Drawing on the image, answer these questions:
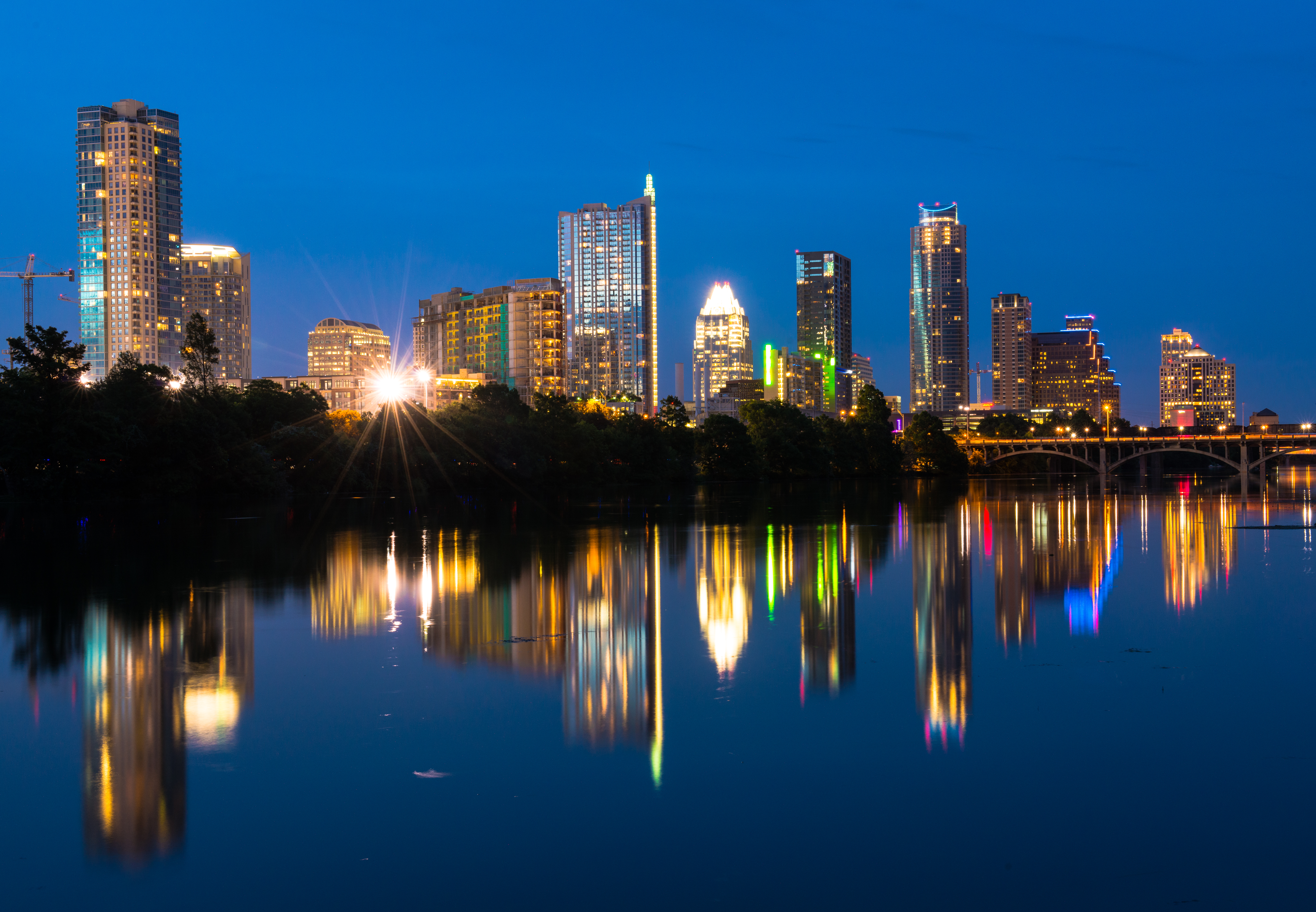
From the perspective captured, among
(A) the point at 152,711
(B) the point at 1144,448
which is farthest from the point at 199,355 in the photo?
(B) the point at 1144,448

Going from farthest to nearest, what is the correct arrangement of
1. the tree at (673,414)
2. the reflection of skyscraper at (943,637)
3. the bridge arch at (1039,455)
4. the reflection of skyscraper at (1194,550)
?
the bridge arch at (1039,455) → the tree at (673,414) → the reflection of skyscraper at (1194,550) → the reflection of skyscraper at (943,637)

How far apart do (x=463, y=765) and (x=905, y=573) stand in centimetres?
1882

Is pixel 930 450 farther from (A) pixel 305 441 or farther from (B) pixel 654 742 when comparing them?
(B) pixel 654 742

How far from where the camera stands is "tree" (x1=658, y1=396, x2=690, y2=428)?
13962 centimetres

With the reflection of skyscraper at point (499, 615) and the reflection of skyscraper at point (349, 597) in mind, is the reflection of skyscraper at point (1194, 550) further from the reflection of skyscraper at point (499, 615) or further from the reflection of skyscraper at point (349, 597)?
the reflection of skyscraper at point (349, 597)

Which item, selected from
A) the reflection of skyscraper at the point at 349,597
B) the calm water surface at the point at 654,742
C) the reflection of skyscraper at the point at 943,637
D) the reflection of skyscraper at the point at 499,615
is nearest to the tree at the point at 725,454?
the reflection of skyscraper at the point at 943,637

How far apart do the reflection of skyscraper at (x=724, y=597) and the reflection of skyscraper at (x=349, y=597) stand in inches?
234

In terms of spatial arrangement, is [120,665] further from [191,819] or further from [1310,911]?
[1310,911]

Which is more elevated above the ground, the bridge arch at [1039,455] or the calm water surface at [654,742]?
the bridge arch at [1039,455]

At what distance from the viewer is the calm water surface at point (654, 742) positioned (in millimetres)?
7977

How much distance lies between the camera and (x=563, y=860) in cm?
819

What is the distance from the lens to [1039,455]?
17850 cm

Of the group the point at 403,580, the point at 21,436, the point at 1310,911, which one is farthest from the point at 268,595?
the point at 21,436

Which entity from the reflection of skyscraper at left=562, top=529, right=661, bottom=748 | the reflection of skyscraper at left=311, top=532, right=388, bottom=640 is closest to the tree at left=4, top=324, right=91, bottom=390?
the reflection of skyscraper at left=311, top=532, right=388, bottom=640
